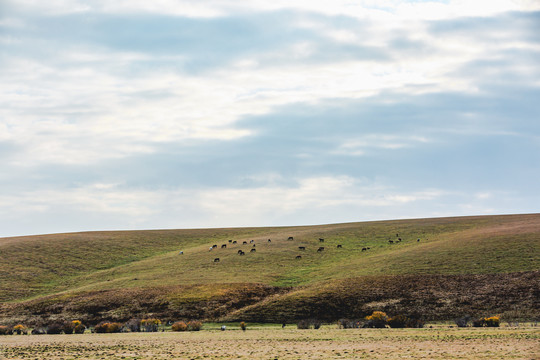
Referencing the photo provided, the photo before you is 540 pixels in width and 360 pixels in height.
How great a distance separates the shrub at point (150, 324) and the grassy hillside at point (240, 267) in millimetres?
4193

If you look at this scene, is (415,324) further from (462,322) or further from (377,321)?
(462,322)

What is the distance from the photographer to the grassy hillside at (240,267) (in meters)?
59.0

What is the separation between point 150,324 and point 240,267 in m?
26.4

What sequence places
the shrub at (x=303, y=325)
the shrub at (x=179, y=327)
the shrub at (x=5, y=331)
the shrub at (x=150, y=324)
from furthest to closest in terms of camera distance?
the shrub at (x=5, y=331) → the shrub at (x=150, y=324) → the shrub at (x=179, y=327) → the shrub at (x=303, y=325)

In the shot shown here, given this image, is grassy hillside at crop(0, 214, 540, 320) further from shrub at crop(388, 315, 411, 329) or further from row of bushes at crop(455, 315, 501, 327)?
shrub at crop(388, 315, 411, 329)

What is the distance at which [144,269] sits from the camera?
8056 cm

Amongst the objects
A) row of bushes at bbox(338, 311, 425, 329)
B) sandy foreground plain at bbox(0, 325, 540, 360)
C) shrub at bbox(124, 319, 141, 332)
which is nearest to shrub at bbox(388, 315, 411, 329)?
row of bushes at bbox(338, 311, 425, 329)

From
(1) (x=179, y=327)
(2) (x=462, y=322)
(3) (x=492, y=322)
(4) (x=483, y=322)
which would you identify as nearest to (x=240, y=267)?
(1) (x=179, y=327)

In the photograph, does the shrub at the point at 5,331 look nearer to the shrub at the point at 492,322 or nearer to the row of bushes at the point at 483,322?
the row of bushes at the point at 483,322

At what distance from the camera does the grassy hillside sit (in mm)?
59031

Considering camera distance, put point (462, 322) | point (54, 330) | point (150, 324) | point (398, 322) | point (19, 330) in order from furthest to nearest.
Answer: point (150, 324) → point (19, 330) → point (54, 330) → point (398, 322) → point (462, 322)

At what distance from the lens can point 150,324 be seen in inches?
1998

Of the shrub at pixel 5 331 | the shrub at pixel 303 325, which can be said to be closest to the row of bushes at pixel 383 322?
the shrub at pixel 303 325

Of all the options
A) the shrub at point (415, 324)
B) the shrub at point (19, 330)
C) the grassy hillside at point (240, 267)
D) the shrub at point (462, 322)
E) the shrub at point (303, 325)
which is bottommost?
the shrub at point (19, 330)
